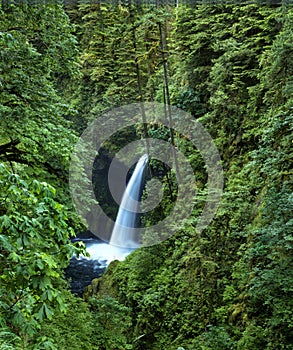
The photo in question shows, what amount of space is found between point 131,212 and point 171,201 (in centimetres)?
430

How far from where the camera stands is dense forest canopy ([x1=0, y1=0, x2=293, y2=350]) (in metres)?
3.26

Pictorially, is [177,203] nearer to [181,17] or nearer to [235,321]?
[235,321]

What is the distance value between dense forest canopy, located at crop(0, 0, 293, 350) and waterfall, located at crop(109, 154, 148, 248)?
2066 millimetres

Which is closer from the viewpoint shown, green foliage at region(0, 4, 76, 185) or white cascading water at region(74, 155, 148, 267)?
green foliage at region(0, 4, 76, 185)

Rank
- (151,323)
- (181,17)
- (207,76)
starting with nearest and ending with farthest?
(151,323), (207,76), (181,17)

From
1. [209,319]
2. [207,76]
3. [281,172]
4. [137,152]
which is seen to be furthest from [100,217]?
[281,172]

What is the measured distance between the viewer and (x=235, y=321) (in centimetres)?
813

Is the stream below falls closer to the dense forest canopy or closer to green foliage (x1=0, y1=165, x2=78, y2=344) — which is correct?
the dense forest canopy

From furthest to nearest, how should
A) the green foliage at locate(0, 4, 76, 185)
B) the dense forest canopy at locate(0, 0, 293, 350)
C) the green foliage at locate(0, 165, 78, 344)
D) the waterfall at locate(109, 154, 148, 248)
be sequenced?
the waterfall at locate(109, 154, 148, 248) → the green foliage at locate(0, 4, 76, 185) → the dense forest canopy at locate(0, 0, 293, 350) → the green foliage at locate(0, 165, 78, 344)

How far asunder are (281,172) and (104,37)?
18.4 metres

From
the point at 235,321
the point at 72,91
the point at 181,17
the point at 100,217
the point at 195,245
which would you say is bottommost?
the point at 235,321

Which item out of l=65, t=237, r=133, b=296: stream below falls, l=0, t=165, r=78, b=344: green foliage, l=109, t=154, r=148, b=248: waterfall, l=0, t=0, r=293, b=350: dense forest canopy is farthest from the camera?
l=109, t=154, r=148, b=248: waterfall

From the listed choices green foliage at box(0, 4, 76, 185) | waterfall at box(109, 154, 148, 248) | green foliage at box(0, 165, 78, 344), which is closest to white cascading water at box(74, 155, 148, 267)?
waterfall at box(109, 154, 148, 248)

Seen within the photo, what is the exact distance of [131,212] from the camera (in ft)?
58.4
